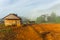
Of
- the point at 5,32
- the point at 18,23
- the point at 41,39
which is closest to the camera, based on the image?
the point at 41,39

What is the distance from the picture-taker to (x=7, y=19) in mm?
26141

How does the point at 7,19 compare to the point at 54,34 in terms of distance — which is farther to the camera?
the point at 7,19

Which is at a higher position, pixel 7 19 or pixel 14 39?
pixel 7 19

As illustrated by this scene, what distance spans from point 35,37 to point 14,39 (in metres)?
2.22

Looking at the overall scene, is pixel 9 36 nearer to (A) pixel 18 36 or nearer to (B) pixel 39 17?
(A) pixel 18 36

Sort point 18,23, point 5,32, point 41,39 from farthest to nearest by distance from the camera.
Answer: point 18,23 < point 5,32 < point 41,39

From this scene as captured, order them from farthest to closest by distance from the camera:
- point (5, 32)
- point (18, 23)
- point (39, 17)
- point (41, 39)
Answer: point (39, 17)
point (18, 23)
point (5, 32)
point (41, 39)

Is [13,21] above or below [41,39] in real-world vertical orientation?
above

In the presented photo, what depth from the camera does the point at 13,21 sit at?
85.3 feet

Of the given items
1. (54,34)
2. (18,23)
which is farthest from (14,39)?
(18,23)

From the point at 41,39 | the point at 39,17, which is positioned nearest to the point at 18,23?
the point at 41,39

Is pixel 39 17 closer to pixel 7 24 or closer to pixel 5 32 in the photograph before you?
pixel 7 24

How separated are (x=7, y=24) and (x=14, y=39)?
9.60 m

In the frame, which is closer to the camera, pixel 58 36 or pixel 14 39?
pixel 14 39
